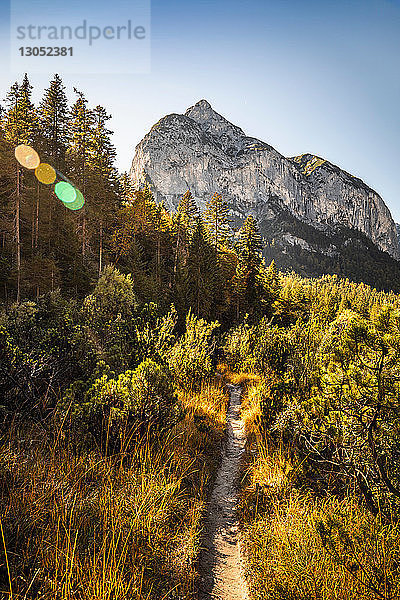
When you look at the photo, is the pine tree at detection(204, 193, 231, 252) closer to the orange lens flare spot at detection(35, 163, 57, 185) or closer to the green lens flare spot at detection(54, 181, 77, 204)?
the green lens flare spot at detection(54, 181, 77, 204)

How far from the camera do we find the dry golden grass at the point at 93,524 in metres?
2.16

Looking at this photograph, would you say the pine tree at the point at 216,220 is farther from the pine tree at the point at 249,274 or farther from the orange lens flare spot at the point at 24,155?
the orange lens flare spot at the point at 24,155

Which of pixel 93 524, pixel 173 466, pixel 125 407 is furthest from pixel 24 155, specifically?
pixel 93 524

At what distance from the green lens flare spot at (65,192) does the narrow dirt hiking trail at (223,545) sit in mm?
21008

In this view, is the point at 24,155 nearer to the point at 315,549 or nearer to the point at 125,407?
the point at 125,407

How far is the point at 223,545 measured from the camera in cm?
373

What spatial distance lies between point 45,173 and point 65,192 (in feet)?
5.76

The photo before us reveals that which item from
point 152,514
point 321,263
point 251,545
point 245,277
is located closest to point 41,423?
point 152,514

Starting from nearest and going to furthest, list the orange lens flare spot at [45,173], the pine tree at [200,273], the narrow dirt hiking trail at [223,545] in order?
1. the narrow dirt hiking trail at [223,545]
2. the orange lens flare spot at [45,173]
3. the pine tree at [200,273]

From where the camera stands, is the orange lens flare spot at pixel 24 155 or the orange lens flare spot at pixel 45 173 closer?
the orange lens flare spot at pixel 24 155

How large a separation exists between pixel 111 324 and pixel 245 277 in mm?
26918

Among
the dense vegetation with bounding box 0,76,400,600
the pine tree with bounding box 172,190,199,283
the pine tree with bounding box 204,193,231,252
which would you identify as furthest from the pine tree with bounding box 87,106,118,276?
the dense vegetation with bounding box 0,76,400,600

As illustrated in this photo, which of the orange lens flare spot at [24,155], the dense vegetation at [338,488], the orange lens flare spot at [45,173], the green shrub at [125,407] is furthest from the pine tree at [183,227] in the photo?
the dense vegetation at [338,488]

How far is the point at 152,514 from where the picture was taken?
317 centimetres
